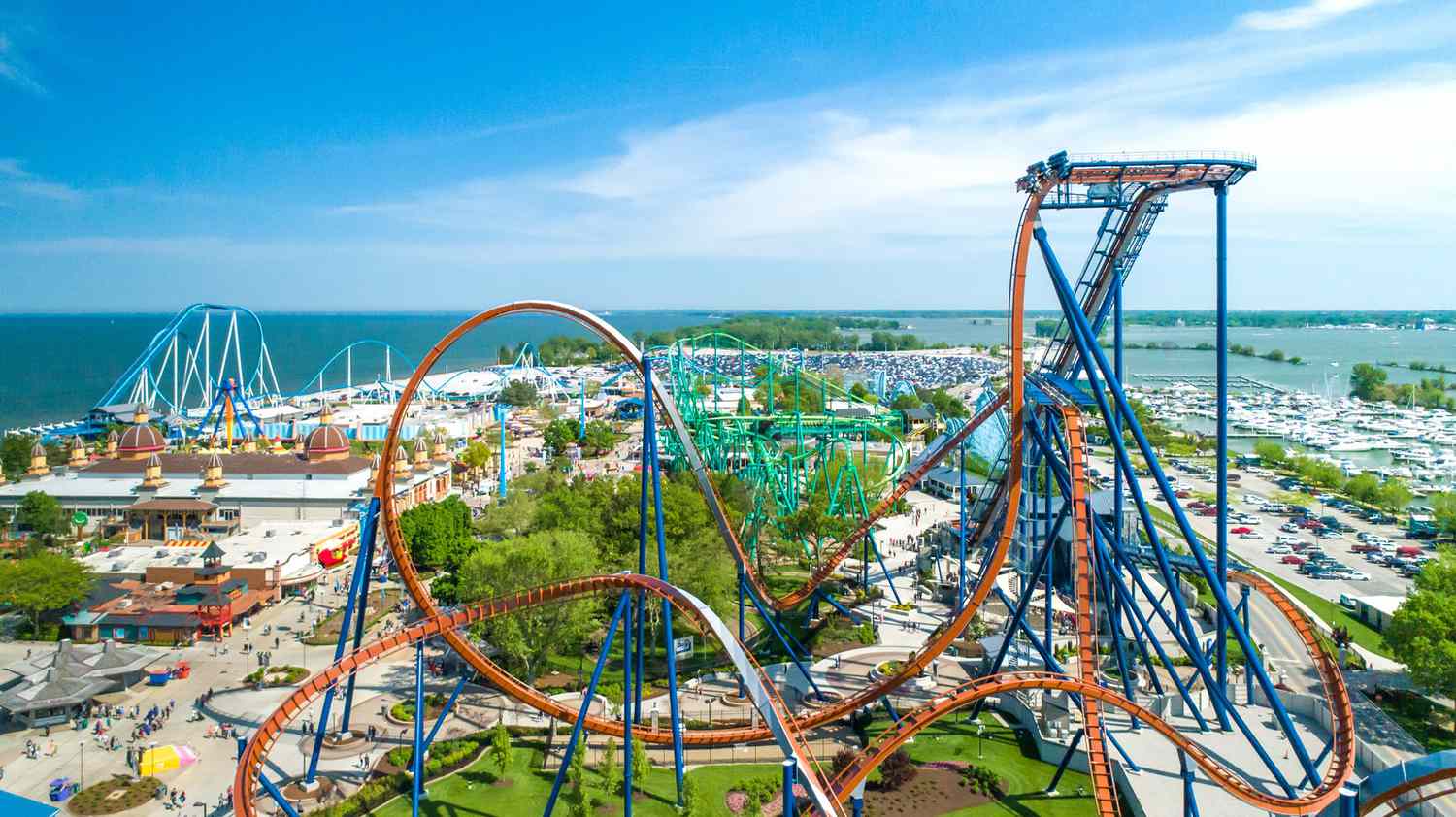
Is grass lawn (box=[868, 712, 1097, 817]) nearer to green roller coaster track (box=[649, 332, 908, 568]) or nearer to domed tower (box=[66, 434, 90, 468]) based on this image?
green roller coaster track (box=[649, 332, 908, 568])

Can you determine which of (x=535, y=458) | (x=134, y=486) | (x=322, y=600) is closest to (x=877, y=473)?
(x=535, y=458)

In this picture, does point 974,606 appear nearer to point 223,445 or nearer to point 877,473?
point 877,473


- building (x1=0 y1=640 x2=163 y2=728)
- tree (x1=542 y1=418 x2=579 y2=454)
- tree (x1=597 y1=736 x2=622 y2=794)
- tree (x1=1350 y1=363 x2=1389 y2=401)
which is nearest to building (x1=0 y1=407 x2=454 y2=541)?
tree (x1=542 y1=418 x2=579 y2=454)

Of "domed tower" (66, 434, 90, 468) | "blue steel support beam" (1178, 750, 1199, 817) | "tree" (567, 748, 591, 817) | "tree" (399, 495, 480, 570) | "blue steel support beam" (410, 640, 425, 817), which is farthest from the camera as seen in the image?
"domed tower" (66, 434, 90, 468)

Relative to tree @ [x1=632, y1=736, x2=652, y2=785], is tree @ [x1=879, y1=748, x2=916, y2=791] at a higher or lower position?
lower

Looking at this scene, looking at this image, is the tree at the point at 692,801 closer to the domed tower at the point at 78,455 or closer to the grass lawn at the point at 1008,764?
the grass lawn at the point at 1008,764
